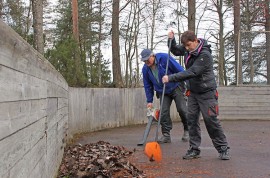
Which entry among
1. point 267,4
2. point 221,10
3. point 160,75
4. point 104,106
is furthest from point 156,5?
point 160,75

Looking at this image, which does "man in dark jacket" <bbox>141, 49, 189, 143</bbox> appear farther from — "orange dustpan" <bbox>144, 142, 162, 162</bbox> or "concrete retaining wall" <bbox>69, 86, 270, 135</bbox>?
"orange dustpan" <bbox>144, 142, 162, 162</bbox>

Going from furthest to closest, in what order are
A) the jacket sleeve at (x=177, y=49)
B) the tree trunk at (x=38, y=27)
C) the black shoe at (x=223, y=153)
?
the tree trunk at (x=38, y=27)
the jacket sleeve at (x=177, y=49)
the black shoe at (x=223, y=153)

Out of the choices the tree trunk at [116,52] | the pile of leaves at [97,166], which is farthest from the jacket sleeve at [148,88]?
the tree trunk at [116,52]

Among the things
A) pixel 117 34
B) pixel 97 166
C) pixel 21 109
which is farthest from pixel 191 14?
pixel 21 109

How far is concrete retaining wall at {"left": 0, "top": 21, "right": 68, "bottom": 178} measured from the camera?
223 centimetres

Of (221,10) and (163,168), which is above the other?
(221,10)

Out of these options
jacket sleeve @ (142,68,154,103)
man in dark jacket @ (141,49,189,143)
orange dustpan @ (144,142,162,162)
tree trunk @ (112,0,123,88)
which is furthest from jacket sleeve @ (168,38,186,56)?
tree trunk @ (112,0,123,88)

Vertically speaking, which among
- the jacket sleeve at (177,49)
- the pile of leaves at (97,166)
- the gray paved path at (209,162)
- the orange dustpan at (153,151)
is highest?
the jacket sleeve at (177,49)

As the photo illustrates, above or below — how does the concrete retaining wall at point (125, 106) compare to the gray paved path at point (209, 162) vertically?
above

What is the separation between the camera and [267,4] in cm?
2759

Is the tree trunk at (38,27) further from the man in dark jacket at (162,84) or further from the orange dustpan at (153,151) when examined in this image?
the orange dustpan at (153,151)

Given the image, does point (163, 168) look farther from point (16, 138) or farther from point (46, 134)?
point (16, 138)

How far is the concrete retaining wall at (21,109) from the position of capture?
7.32ft

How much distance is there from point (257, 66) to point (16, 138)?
15564mm
